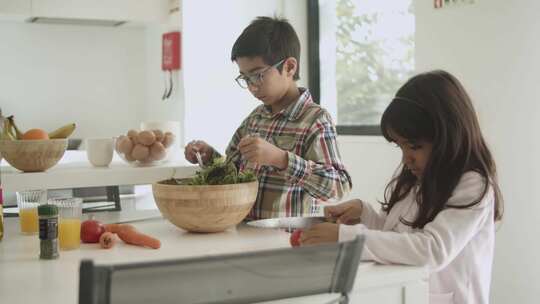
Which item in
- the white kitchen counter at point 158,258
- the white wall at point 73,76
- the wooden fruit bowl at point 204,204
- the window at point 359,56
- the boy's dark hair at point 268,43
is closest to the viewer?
the white kitchen counter at point 158,258

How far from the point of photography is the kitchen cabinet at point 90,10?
3.80 m

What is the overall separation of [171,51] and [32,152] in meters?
2.49

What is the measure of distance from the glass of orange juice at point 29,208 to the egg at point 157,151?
323 mm

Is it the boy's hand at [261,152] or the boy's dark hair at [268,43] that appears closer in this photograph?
the boy's hand at [261,152]

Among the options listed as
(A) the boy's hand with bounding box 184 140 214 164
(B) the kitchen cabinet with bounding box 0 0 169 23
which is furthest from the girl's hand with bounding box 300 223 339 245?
(B) the kitchen cabinet with bounding box 0 0 169 23

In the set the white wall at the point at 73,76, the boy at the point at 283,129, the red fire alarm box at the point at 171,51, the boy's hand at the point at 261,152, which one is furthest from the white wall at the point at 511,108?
the white wall at the point at 73,76

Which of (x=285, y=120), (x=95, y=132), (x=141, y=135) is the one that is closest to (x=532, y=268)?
(x=285, y=120)

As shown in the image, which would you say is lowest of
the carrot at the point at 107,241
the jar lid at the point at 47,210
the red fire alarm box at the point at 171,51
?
the carrot at the point at 107,241

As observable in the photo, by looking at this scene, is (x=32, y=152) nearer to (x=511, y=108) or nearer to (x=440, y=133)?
(x=440, y=133)

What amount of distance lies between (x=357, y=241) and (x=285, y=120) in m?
0.95

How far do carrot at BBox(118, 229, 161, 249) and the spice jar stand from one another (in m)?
0.16

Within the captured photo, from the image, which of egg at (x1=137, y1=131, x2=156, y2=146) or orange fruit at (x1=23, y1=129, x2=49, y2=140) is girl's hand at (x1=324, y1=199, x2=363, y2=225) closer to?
egg at (x1=137, y1=131, x2=156, y2=146)

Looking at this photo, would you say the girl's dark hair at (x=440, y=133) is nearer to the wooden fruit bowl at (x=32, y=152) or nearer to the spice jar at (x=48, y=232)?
the spice jar at (x=48, y=232)

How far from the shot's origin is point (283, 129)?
1.79 m
